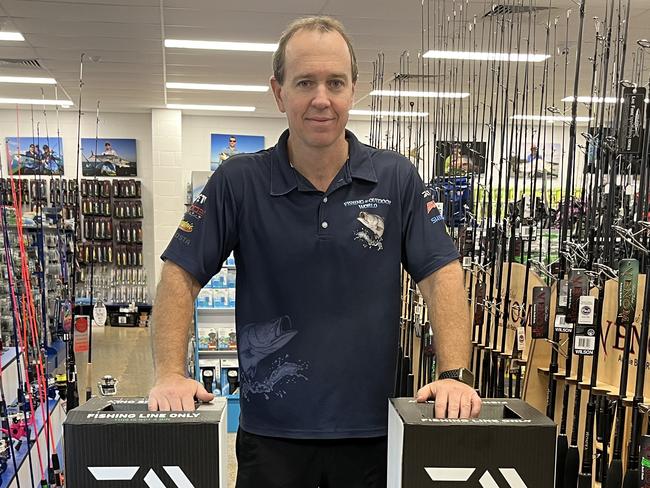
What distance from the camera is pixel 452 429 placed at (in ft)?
3.34

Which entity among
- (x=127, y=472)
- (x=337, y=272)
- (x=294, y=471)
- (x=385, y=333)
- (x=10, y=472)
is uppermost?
(x=337, y=272)

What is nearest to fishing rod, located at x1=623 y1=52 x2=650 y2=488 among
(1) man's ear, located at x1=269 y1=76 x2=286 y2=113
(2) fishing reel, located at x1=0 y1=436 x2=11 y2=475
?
(1) man's ear, located at x1=269 y1=76 x2=286 y2=113

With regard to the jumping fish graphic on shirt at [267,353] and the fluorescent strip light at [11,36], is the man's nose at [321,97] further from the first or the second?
the fluorescent strip light at [11,36]

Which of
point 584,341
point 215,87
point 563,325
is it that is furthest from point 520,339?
point 215,87

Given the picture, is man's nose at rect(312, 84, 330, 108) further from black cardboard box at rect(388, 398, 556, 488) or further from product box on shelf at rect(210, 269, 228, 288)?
product box on shelf at rect(210, 269, 228, 288)

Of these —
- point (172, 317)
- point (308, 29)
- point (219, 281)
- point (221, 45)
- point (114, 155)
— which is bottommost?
point (219, 281)

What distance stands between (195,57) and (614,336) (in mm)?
4868

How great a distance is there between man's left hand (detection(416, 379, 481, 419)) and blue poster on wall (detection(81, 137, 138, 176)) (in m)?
10.0

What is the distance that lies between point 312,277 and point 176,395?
1.36 ft

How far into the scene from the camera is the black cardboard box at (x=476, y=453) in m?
1.02

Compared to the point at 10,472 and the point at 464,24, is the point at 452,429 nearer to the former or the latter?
the point at 10,472

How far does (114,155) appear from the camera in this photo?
1052 centimetres

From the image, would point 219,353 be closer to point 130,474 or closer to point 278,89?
point 278,89

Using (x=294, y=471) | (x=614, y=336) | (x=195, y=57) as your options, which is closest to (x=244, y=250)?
(x=294, y=471)
